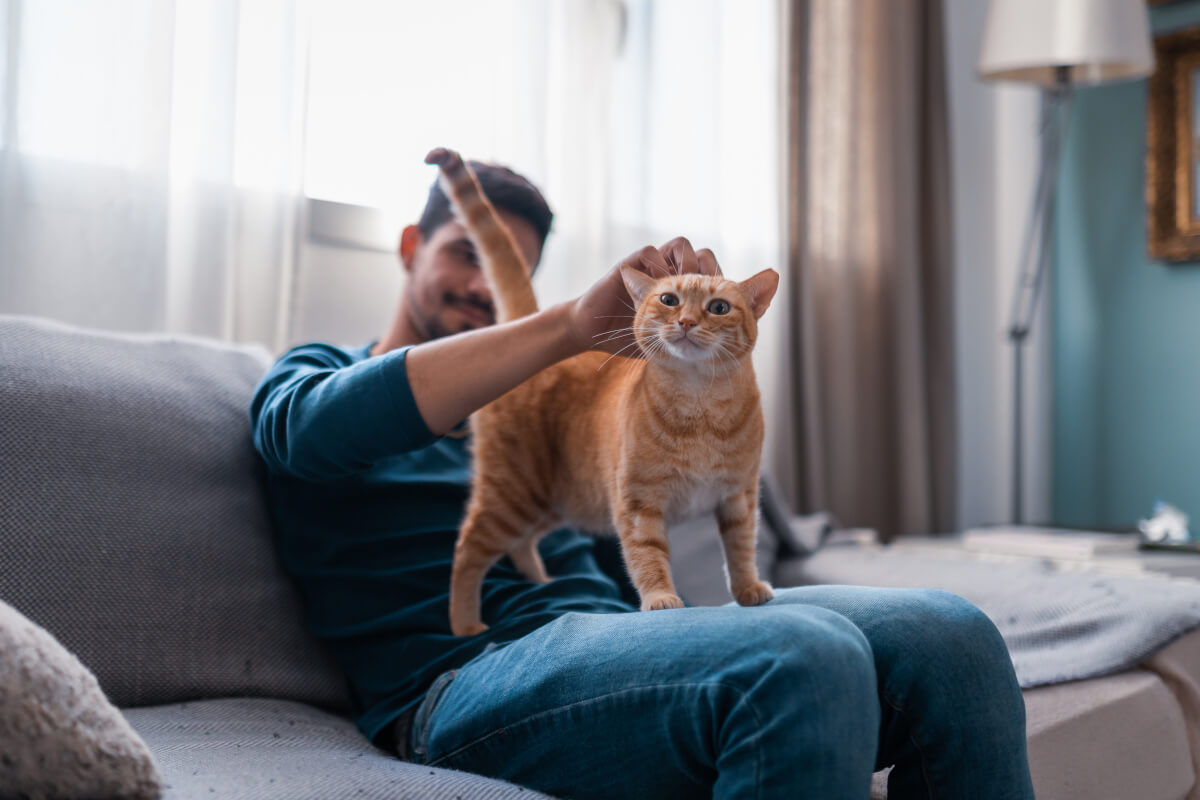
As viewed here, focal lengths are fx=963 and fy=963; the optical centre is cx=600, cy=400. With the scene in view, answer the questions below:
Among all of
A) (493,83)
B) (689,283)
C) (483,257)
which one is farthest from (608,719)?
(493,83)

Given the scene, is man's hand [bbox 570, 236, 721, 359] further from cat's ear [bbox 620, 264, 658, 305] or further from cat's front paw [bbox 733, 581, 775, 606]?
cat's front paw [bbox 733, 581, 775, 606]

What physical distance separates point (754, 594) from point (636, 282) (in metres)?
0.34

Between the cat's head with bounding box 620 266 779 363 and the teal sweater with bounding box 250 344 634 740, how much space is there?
0.82 feet

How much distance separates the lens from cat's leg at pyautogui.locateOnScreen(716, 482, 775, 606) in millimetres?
990

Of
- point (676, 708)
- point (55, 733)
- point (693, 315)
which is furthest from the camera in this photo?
point (693, 315)

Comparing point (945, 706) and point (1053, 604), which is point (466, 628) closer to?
point (945, 706)

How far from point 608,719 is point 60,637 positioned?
601 mm

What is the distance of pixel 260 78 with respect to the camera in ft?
5.30

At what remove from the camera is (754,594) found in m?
0.98

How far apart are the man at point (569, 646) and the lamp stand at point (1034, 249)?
1930 millimetres

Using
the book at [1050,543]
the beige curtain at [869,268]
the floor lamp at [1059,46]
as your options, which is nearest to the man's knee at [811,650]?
the book at [1050,543]

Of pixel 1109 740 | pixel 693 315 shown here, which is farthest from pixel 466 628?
pixel 1109 740

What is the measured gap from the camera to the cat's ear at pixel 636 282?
950 mm

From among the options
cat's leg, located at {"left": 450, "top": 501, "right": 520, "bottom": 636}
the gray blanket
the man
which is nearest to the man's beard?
the man
